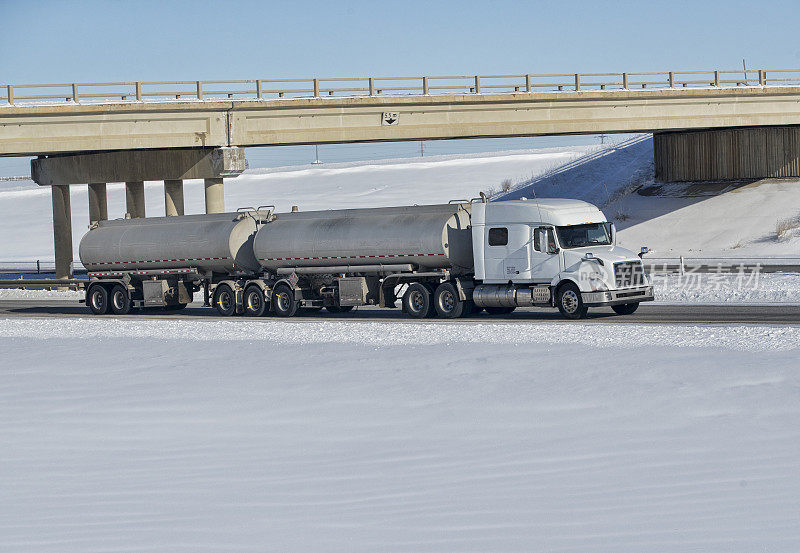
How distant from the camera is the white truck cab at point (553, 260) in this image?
27031mm

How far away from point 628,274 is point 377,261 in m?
6.71

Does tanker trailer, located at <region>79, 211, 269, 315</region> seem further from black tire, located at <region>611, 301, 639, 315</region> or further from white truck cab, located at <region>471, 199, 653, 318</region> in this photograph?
black tire, located at <region>611, 301, 639, 315</region>

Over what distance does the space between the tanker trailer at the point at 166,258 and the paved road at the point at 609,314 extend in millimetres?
704

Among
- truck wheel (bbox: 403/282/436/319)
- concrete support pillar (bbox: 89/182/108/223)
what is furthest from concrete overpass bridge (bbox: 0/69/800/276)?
truck wheel (bbox: 403/282/436/319)

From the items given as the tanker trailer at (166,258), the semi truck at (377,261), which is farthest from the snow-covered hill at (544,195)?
the tanker trailer at (166,258)

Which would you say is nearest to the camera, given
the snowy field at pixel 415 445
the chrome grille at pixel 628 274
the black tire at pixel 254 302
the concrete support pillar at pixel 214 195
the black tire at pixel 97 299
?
the snowy field at pixel 415 445

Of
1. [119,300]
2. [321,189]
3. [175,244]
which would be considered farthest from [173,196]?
[321,189]

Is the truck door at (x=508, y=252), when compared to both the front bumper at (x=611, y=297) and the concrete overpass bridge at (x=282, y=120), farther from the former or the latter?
the concrete overpass bridge at (x=282, y=120)

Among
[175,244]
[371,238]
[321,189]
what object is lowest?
[371,238]

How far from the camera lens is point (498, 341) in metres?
21.7

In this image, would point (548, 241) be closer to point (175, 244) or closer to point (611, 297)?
point (611, 297)

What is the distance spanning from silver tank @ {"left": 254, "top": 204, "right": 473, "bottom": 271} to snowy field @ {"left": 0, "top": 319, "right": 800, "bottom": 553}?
689 centimetres

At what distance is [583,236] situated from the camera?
27.8 meters

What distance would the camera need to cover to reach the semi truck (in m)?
27.6
